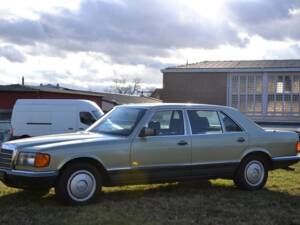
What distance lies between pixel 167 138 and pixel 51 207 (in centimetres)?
214

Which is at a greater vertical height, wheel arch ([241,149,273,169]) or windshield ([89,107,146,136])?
windshield ([89,107,146,136])

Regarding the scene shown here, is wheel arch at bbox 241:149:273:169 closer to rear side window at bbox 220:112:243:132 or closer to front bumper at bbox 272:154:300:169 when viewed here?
front bumper at bbox 272:154:300:169

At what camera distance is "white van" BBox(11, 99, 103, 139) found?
19.8m

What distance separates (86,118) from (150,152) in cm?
1183

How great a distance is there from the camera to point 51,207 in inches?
295

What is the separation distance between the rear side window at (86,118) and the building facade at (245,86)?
15291mm

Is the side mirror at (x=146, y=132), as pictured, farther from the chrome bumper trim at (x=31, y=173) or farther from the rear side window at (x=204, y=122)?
the chrome bumper trim at (x=31, y=173)

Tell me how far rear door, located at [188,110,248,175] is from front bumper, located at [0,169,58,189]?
97.1 inches

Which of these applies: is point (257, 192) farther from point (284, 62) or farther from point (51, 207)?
point (284, 62)

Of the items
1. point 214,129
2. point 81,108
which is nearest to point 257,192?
point 214,129

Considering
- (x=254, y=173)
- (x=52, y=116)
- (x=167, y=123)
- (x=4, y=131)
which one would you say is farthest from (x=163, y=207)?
(x=4, y=131)

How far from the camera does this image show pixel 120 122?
337 inches

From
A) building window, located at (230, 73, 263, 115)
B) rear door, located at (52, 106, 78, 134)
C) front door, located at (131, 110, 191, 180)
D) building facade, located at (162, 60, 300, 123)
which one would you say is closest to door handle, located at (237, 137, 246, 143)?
front door, located at (131, 110, 191, 180)

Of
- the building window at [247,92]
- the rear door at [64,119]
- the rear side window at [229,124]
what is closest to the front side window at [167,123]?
the rear side window at [229,124]
